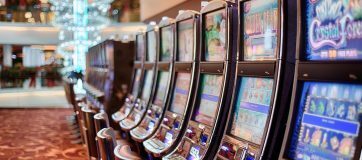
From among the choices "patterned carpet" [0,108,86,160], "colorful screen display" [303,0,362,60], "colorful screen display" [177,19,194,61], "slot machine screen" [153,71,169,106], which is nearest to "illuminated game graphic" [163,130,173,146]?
"colorful screen display" [177,19,194,61]

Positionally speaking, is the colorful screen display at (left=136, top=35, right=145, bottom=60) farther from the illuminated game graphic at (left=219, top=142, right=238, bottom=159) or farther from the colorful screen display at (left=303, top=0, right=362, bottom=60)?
the colorful screen display at (left=303, top=0, right=362, bottom=60)

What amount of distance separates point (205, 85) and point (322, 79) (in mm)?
1526

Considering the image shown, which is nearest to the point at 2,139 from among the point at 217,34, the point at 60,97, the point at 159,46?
the point at 159,46

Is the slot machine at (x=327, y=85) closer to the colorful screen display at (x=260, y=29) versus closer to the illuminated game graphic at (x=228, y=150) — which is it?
the colorful screen display at (x=260, y=29)

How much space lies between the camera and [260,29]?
7.80ft

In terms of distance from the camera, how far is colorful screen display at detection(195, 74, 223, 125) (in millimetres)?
3000

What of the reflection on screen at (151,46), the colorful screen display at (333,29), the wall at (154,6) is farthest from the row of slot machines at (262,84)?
the wall at (154,6)

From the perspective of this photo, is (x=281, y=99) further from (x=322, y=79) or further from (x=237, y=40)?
(x=237, y=40)

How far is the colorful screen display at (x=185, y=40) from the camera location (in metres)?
3.57

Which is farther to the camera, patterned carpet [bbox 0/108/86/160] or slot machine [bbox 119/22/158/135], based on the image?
patterned carpet [bbox 0/108/86/160]

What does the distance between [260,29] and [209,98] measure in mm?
870

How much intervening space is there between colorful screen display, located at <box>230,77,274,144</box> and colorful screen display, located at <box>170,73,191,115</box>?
1.05 m

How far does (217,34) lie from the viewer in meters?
3.04

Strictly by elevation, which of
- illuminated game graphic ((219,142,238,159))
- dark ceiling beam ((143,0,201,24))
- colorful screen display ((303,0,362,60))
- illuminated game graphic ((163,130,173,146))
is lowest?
illuminated game graphic ((163,130,173,146))
